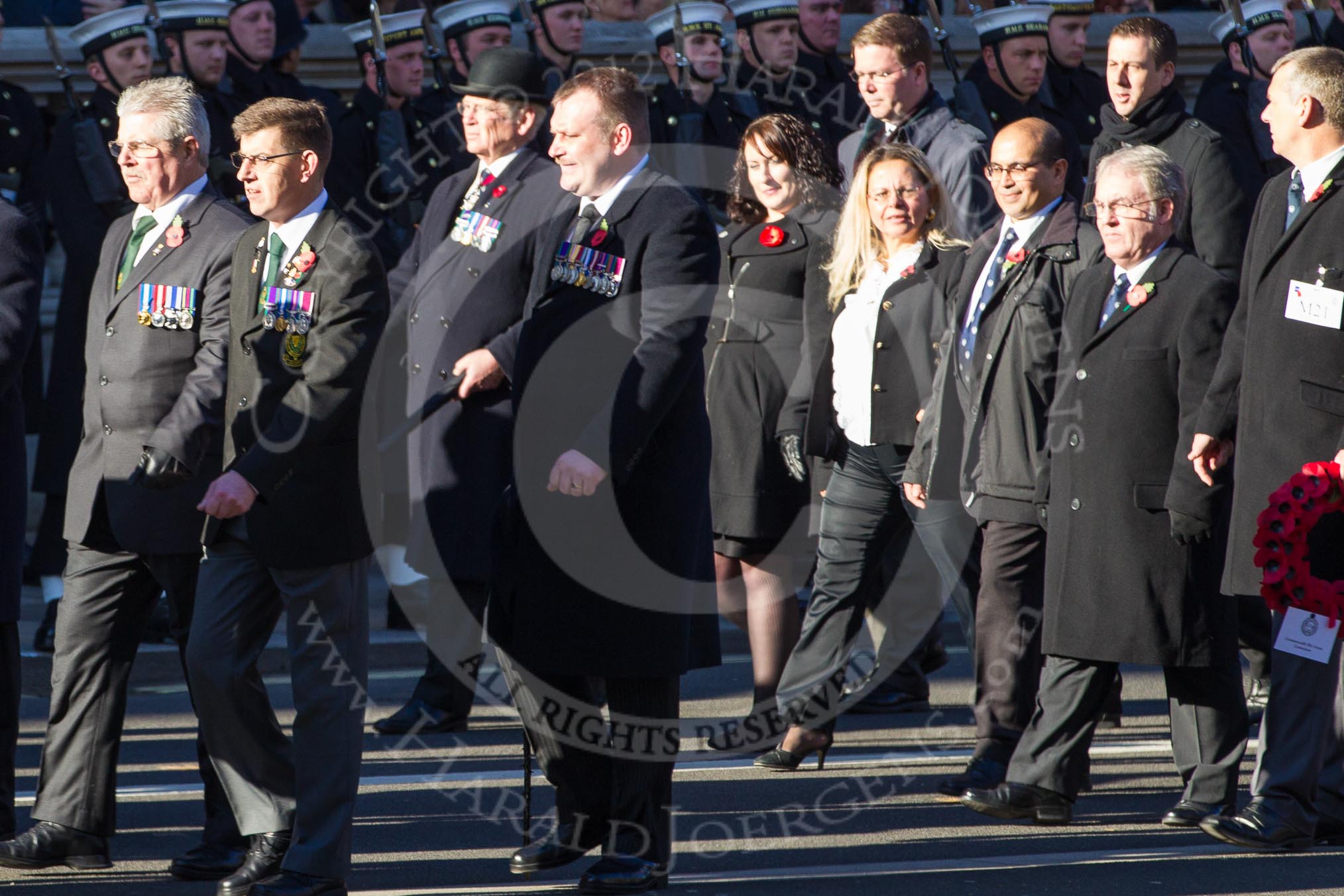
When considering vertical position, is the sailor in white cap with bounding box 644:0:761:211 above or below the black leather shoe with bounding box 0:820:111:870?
above

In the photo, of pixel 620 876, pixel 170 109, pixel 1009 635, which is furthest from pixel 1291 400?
pixel 170 109

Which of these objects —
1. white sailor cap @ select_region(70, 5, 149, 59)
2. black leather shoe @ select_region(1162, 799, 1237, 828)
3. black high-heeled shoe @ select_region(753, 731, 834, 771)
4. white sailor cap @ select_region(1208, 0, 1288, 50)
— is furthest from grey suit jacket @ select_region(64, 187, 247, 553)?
white sailor cap @ select_region(1208, 0, 1288, 50)

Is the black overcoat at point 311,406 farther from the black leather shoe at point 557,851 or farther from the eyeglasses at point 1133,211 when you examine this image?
the eyeglasses at point 1133,211

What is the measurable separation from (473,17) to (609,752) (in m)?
5.67

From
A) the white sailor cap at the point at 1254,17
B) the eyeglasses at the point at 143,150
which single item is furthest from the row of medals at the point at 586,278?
the white sailor cap at the point at 1254,17

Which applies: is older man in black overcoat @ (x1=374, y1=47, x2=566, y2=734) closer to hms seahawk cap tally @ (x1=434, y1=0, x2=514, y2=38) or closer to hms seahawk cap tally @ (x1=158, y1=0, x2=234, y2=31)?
hms seahawk cap tally @ (x1=158, y1=0, x2=234, y2=31)

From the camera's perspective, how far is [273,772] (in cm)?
538

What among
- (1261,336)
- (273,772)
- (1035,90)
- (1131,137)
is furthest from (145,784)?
(1035,90)

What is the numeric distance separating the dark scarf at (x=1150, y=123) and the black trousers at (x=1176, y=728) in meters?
2.89

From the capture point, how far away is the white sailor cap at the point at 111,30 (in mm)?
9305

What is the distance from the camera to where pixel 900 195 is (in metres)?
7.02

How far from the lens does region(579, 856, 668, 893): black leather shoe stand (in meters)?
5.37

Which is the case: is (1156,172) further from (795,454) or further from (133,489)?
(133,489)

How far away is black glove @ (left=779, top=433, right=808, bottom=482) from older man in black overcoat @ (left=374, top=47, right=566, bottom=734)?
95cm
